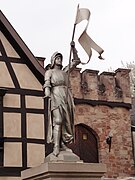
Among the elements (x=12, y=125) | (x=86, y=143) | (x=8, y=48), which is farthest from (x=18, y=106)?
(x=86, y=143)

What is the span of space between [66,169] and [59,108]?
102cm

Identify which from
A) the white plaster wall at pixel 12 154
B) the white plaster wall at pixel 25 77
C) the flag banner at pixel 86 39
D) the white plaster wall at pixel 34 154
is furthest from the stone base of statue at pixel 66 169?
the white plaster wall at pixel 25 77

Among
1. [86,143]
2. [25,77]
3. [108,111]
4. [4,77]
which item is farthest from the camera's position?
[108,111]

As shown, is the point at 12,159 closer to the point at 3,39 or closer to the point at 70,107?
the point at 3,39

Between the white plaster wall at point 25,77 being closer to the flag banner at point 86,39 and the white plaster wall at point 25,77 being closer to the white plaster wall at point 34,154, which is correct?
the white plaster wall at point 34,154

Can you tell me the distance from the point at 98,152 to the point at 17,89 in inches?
193

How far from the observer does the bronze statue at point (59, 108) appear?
808 cm

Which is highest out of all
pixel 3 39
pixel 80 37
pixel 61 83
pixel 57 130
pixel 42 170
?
pixel 3 39

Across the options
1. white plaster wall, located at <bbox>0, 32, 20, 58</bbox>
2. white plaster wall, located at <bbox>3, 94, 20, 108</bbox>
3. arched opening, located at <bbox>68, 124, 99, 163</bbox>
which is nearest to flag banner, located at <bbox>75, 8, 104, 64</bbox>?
white plaster wall, located at <bbox>3, 94, 20, 108</bbox>

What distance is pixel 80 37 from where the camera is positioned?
826 centimetres

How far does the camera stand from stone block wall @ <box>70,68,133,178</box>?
56.2 feet

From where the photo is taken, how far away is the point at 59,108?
26.7 ft

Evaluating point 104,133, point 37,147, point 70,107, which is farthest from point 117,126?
point 70,107

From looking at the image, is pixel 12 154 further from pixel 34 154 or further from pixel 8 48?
pixel 8 48
